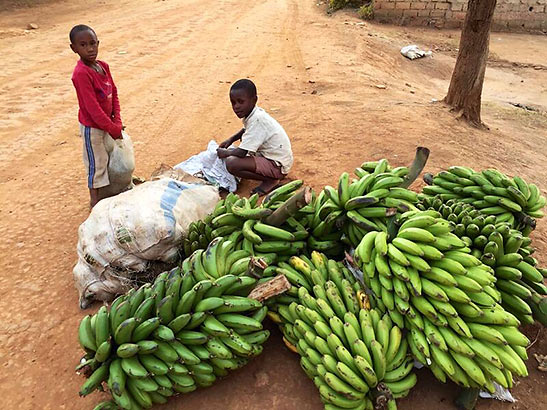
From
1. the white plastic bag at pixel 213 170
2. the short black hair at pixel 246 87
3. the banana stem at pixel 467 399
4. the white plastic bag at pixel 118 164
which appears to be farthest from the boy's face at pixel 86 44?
the banana stem at pixel 467 399

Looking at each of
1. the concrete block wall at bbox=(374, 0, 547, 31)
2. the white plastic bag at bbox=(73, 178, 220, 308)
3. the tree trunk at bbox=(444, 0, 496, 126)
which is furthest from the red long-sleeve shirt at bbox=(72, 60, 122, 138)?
the concrete block wall at bbox=(374, 0, 547, 31)

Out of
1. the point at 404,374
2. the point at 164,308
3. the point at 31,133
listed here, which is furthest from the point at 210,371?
the point at 31,133

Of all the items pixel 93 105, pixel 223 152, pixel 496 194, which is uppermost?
pixel 93 105

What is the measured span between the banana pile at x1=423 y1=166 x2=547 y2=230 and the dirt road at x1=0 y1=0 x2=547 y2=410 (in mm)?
926

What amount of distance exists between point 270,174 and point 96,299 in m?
2.09

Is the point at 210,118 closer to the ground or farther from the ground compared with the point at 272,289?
closer to the ground

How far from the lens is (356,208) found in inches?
117

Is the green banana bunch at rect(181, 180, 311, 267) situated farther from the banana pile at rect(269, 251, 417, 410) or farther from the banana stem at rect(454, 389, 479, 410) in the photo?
the banana stem at rect(454, 389, 479, 410)

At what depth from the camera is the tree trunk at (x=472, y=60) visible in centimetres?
651

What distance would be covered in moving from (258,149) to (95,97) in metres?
1.62

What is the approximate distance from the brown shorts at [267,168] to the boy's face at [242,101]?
53cm

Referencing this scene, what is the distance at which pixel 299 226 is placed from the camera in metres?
3.09

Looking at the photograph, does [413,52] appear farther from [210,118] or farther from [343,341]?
[343,341]

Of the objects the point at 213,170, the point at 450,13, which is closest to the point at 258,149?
the point at 213,170
